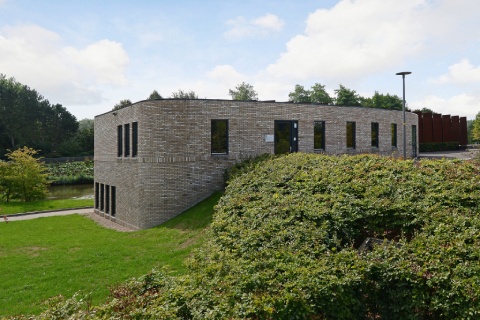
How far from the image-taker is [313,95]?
7888cm

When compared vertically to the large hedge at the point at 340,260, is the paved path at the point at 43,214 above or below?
below

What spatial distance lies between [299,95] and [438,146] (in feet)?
123

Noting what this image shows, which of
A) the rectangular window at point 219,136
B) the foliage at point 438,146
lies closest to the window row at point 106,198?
the rectangular window at point 219,136

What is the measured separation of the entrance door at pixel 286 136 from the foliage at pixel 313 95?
5755 cm

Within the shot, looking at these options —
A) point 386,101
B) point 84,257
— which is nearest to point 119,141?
point 84,257

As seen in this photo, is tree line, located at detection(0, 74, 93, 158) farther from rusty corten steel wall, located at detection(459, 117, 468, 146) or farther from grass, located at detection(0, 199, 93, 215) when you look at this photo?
rusty corten steel wall, located at detection(459, 117, 468, 146)

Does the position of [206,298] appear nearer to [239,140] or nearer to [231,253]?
[231,253]

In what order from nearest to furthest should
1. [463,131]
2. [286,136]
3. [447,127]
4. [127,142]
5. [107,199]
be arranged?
1. [286,136]
2. [127,142]
3. [107,199]
4. [447,127]
5. [463,131]

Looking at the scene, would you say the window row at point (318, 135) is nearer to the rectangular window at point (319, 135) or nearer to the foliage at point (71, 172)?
the rectangular window at point (319, 135)

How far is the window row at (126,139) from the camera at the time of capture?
19438 millimetres

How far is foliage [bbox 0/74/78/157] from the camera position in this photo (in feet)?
227

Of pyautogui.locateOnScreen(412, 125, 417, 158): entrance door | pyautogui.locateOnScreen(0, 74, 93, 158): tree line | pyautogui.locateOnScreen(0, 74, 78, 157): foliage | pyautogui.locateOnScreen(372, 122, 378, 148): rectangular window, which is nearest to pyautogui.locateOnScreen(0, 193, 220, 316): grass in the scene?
pyautogui.locateOnScreen(372, 122, 378, 148): rectangular window

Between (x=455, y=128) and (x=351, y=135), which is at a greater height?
(x=455, y=128)

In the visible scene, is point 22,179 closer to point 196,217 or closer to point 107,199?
point 107,199
